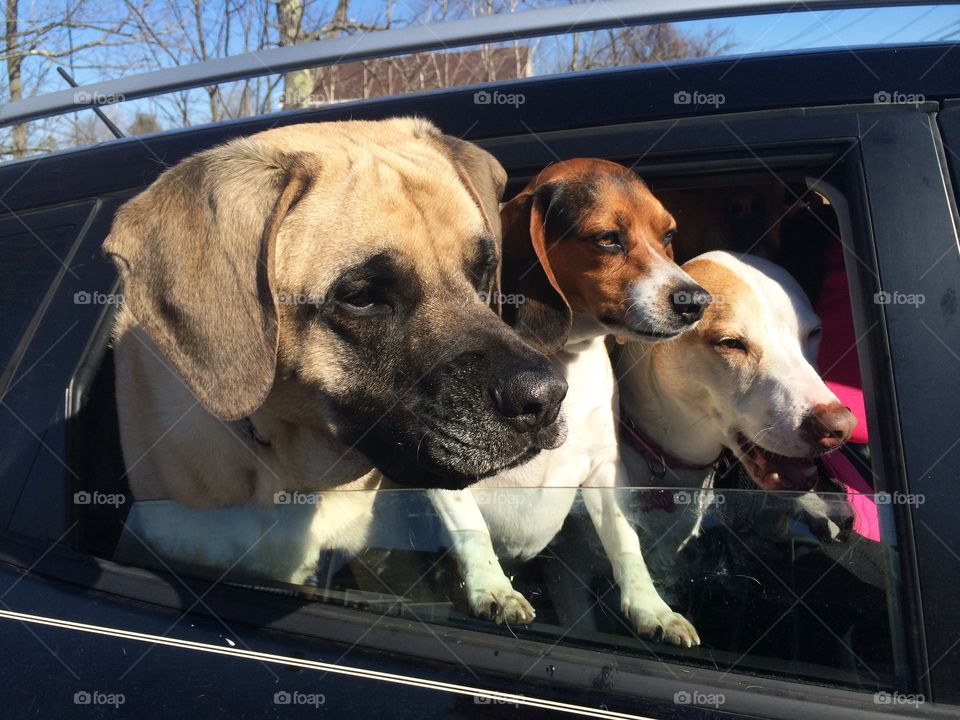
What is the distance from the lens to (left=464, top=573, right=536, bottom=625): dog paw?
5.64 feet

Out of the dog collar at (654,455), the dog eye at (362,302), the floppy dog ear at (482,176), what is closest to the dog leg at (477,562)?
the dog eye at (362,302)

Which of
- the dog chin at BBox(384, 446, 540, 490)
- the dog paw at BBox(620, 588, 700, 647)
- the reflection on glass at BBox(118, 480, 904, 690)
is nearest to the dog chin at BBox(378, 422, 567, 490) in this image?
the dog chin at BBox(384, 446, 540, 490)

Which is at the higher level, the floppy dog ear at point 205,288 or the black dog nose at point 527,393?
the floppy dog ear at point 205,288

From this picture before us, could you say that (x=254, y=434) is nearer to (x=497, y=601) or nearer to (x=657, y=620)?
(x=497, y=601)

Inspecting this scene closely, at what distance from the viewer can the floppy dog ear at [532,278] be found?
2629mm

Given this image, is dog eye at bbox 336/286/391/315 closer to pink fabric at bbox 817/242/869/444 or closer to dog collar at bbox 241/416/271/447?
dog collar at bbox 241/416/271/447

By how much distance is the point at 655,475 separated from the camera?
2707 millimetres

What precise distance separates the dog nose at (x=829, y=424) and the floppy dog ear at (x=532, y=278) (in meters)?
0.75

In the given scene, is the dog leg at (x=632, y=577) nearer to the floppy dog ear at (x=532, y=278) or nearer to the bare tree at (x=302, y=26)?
the floppy dog ear at (x=532, y=278)

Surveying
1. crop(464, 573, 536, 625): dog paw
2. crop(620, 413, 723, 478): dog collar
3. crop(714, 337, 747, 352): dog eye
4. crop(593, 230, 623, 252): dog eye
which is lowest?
crop(464, 573, 536, 625): dog paw

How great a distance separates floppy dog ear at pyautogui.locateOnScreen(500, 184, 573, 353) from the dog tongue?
26.7 inches

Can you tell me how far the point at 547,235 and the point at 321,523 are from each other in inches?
50.8

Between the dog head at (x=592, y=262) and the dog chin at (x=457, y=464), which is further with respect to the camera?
the dog head at (x=592, y=262)

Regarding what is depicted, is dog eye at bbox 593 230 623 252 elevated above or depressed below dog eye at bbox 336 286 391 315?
above
